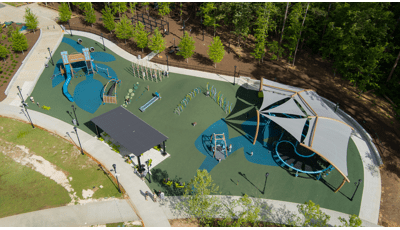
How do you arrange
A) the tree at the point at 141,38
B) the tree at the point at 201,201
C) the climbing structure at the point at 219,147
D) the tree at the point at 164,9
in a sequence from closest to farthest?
the tree at the point at 201,201 < the climbing structure at the point at 219,147 < the tree at the point at 141,38 < the tree at the point at 164,9

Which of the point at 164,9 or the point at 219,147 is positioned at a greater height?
the point at 164,9

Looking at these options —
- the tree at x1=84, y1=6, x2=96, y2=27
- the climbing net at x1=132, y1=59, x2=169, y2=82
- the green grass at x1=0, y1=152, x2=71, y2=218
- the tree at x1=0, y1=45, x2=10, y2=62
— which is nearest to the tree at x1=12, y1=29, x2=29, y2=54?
the tree at x1=0, y1=45, x2=10, y2=62

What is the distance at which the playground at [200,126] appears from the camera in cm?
3164

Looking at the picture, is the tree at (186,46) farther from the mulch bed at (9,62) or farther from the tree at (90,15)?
the mulch bed at (9,62)

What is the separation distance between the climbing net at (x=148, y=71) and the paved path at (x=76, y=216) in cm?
2275

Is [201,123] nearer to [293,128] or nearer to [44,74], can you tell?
[293,128]

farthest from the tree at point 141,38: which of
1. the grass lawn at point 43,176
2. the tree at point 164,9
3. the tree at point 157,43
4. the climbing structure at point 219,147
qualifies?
the climbing structure at point 219,147

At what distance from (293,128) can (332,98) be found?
16.5 m

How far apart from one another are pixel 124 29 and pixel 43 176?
104 ft

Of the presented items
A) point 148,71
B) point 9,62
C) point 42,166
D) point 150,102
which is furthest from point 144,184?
point 9,62

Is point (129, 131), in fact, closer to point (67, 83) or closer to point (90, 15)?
point (67, 83)

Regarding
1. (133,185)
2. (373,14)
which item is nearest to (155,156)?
(133,185)

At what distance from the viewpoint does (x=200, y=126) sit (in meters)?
38.7

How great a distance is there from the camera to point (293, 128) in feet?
106
